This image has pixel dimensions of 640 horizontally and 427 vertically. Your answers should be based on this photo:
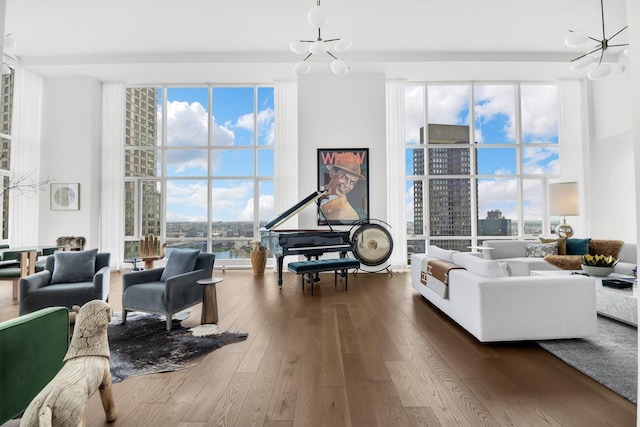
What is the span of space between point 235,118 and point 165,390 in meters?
6.43

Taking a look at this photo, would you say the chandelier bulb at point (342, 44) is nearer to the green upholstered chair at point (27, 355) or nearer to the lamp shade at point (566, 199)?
the green upholstered chair at point (27, 355)

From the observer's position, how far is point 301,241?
5.39m

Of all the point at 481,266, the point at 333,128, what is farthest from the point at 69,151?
the point at 481,266

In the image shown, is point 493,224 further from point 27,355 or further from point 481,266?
point 27,355

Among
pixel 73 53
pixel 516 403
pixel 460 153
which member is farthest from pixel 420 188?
pixel 73 53

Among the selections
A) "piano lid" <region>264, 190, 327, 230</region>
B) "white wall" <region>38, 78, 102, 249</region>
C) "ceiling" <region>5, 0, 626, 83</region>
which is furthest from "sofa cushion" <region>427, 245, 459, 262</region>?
"white wall" <region>38, 78, 102, 249</region>

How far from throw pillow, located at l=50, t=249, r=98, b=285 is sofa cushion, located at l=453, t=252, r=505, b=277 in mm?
4429

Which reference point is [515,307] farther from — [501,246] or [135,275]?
[135,275]

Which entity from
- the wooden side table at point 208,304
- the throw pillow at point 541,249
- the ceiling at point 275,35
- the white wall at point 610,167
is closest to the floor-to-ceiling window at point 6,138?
the ceiling at point 275,35

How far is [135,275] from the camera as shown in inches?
142

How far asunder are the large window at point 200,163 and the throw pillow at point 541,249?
5373 millimetres

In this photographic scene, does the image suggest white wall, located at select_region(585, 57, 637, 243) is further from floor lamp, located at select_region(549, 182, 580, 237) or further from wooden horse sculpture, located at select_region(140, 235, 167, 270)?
wooden horse sculpture, located at select_region(140, 235, 167, 270)

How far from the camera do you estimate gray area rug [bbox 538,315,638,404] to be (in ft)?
7.13

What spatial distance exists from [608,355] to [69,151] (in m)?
9.38
